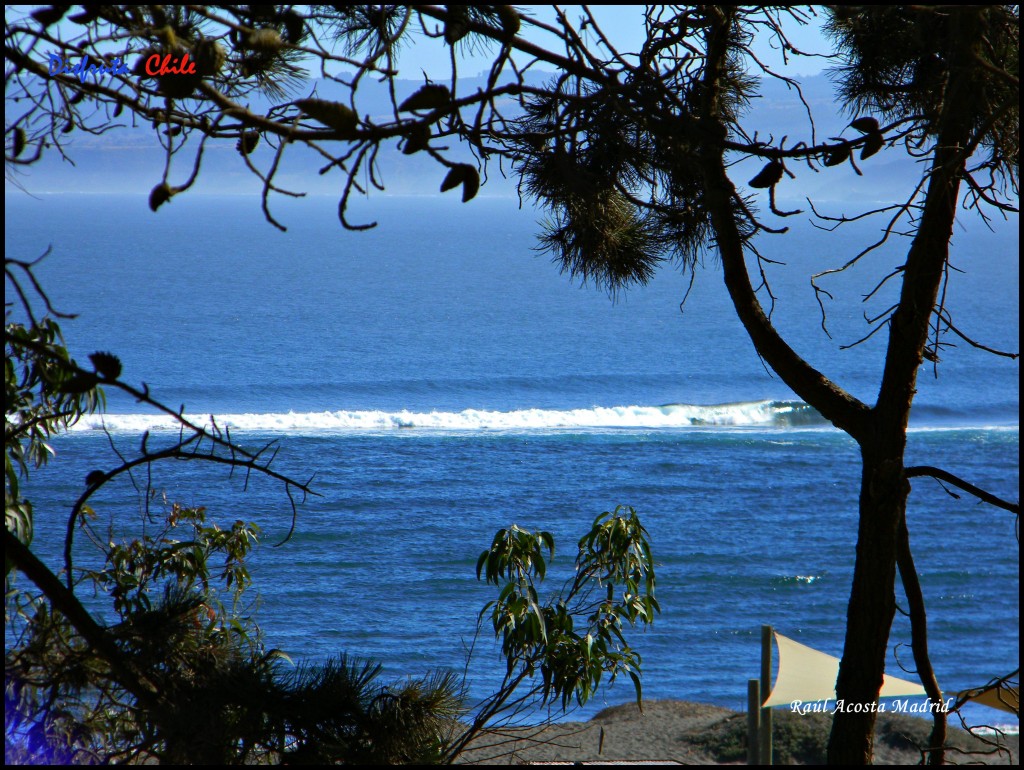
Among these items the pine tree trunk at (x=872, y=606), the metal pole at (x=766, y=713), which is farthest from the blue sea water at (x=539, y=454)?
the metal pole at (x=766, y=713)

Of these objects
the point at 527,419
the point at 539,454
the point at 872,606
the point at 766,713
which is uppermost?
the point at 872,606

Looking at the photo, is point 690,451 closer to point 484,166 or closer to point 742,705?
point 742,705

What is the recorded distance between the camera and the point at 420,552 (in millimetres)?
14984

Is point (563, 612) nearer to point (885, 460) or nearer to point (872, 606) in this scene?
point (872, 606)

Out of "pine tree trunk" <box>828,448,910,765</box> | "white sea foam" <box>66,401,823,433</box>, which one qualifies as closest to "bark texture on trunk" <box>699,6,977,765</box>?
"pine tree trunk" <box>828,448,910,765</box>

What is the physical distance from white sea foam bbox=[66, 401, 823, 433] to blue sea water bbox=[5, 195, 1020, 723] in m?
0.13

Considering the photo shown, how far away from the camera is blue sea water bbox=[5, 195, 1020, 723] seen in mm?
12594

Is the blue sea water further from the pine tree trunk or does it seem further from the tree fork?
the pine tree trunk

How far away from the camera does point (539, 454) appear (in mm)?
22375

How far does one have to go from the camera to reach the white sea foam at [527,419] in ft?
82.7

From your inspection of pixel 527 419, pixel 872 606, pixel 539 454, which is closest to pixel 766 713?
pixel 872 606

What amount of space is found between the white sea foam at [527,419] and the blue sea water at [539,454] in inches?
5.1

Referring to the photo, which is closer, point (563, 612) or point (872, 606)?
point (872, 606)

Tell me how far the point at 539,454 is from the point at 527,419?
186 inches
